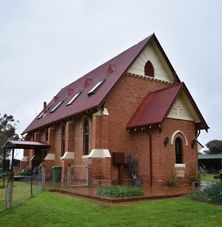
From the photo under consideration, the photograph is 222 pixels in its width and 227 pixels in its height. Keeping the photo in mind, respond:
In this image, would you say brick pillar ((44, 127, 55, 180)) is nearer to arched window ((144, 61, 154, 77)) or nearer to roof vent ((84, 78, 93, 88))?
roof vent ((84, 78, 93, 88))

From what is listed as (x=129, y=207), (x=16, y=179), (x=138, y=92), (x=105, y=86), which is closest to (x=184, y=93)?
(x=138, y=92)

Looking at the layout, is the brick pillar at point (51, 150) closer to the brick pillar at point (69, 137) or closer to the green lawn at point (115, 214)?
the brick pillar at point (69, 137)

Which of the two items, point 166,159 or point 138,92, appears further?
point 138,92

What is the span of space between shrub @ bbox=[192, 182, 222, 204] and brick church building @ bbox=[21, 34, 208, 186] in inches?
214

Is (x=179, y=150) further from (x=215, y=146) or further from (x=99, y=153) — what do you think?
(x=215, y=146)

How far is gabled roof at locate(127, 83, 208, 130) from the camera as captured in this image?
18.7 meters

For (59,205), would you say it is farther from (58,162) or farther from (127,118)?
(58,162)

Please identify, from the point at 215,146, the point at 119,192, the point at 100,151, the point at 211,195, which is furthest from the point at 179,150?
the point at 215,146

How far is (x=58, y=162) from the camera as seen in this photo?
26.6m

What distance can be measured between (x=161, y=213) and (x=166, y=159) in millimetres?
8736

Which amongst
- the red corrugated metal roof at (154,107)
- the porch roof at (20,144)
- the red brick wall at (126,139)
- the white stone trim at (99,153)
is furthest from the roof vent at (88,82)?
the white stone trim at (99,153)

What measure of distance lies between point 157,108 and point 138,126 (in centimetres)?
164

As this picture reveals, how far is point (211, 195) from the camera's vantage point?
1245cm

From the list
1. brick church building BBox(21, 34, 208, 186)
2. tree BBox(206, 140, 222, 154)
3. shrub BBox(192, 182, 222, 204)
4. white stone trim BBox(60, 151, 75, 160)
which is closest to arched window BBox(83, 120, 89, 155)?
brick church building BBox(21, 34, 208, 186)
